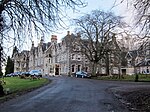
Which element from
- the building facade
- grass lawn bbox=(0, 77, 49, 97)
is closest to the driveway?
grass lawn bbox=(0, 77, 49, 97)

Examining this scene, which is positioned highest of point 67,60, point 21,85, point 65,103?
point 67,60

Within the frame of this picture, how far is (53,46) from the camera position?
10894 centimetres

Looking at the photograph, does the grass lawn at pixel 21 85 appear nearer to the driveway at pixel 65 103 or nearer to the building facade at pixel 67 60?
the driveway at pixel 65 103

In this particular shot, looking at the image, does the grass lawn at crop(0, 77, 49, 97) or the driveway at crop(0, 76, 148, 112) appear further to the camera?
the grass lawn at crop(0, 77, 49, 97)

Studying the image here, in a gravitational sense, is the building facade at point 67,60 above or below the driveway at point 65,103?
above

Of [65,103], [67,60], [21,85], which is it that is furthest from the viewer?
[67,60]

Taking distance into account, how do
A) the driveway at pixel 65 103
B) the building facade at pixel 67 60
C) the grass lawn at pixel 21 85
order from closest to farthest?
the driveway at pixel 65 103
the grass lawn at pixel 21 85
the building facade at pixel 67 60

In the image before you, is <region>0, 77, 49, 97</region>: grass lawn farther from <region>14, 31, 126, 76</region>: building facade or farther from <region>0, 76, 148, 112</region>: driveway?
<region>14, 31, 126, 76</region>: building facade

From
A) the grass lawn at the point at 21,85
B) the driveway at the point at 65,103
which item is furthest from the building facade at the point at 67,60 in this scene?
the driveway at the point at 65,103

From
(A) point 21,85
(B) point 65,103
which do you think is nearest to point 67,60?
(A) point 21,85

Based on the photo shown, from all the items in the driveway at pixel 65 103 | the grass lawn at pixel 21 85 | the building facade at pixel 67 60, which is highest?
the building facade at pixel 67 60

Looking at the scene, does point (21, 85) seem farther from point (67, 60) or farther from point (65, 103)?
point (67, 60)

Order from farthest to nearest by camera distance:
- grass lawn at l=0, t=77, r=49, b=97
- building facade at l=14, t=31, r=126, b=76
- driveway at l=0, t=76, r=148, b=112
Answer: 1. building facade at l=14, t=31, r=126, b=76
2. grass lawn at l=0, t=77, r=49, b=97
3. driveway at l=0, t=76, r=148, b=112

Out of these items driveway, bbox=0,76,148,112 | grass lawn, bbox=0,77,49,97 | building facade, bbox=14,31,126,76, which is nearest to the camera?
driveway, bbox=0,76,148,112
